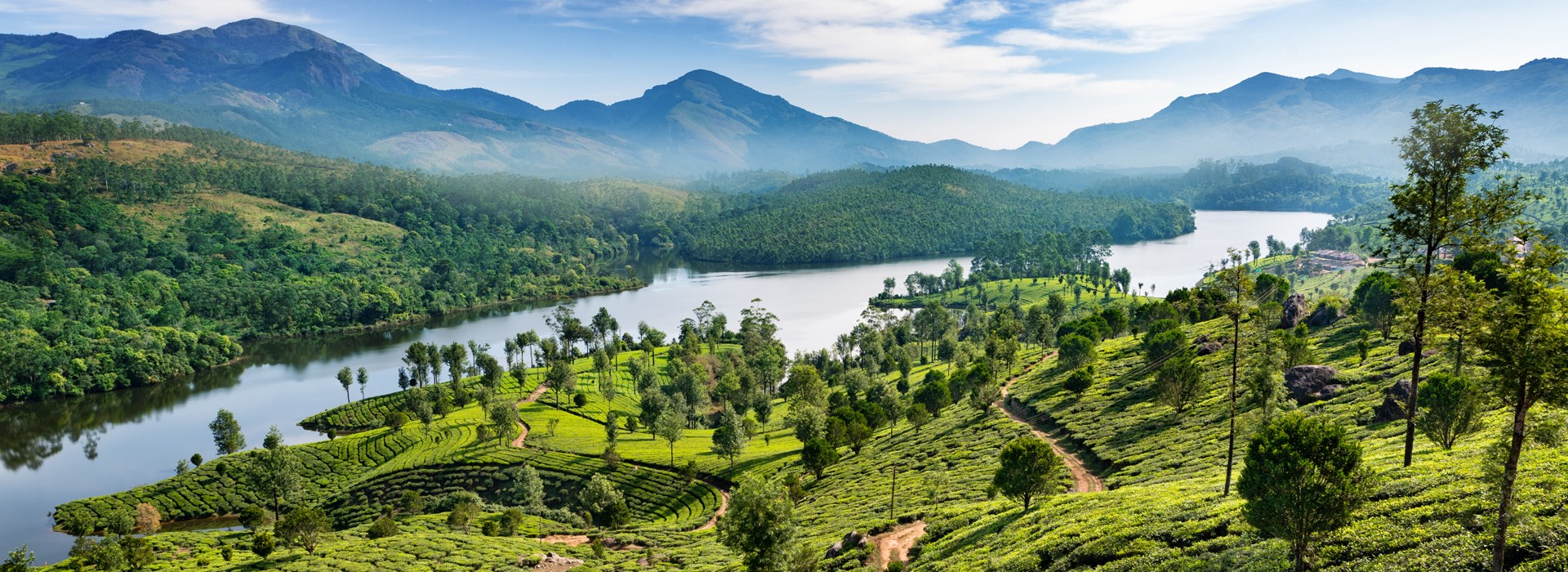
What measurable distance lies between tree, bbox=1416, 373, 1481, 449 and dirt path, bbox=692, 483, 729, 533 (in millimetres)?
50583

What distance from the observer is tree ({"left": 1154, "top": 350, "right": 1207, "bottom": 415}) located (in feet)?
204

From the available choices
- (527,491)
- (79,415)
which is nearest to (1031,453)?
(527,491)

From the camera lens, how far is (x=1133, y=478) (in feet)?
165

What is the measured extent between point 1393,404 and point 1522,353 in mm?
32608

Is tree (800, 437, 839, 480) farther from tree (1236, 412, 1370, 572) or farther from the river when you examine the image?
the river

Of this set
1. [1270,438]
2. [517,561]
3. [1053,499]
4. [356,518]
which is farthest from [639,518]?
[1270,438]

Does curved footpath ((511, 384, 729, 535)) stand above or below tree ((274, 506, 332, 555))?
below

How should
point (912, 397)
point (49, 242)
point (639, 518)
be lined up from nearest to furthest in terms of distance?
1. point (639, 518)
2. point (912, 397)
3. point (49, 242)

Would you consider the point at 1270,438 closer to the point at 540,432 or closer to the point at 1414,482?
the point at 1414,482

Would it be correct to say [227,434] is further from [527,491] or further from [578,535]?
[578,535]

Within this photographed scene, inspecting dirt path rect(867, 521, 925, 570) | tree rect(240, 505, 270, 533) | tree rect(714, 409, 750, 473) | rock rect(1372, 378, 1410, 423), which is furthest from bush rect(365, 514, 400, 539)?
rock rect(1372, 378, 1410, 423)

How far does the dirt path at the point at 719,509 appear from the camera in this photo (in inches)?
Answer: 2783

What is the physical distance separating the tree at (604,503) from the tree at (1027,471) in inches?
1633

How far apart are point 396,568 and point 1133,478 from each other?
53.4 m
